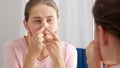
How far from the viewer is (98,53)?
2.54 ft

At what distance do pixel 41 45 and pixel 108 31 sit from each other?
0.65 meters

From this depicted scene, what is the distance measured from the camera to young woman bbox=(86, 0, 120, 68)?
25.5 inches

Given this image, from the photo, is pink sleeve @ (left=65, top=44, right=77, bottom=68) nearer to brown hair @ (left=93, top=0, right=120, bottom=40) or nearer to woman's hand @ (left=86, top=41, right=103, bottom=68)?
woman's hand @ (left=86, top=41, right=103, bottom=68)

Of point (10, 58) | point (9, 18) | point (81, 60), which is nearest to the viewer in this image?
point (10, 58)

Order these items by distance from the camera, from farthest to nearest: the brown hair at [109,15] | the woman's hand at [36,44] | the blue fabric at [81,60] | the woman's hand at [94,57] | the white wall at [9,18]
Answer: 1. the white wall at [9,18]
2. the blue fabric at [81,60]
3. the woman's hand at [36,44]
4. the woman's hand at [94,57]
5. the brown hair at [109,15]

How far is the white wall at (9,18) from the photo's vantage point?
1.86 meters

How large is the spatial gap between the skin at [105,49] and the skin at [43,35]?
51cm

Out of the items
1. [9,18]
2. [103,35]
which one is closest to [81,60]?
[9,18]

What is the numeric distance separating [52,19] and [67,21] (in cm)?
58

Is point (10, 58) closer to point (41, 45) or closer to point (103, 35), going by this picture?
point (41, 45)

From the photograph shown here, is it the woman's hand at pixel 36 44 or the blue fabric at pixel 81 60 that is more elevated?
the woman's hand at pixel 36 44

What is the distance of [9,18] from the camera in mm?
1866

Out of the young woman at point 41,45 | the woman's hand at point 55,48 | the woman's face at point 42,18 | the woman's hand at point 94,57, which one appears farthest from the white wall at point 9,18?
the woman's hand at point 94,57

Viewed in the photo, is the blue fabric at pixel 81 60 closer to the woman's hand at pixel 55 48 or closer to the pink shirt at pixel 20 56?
the pink shirt at pixel 20 56
